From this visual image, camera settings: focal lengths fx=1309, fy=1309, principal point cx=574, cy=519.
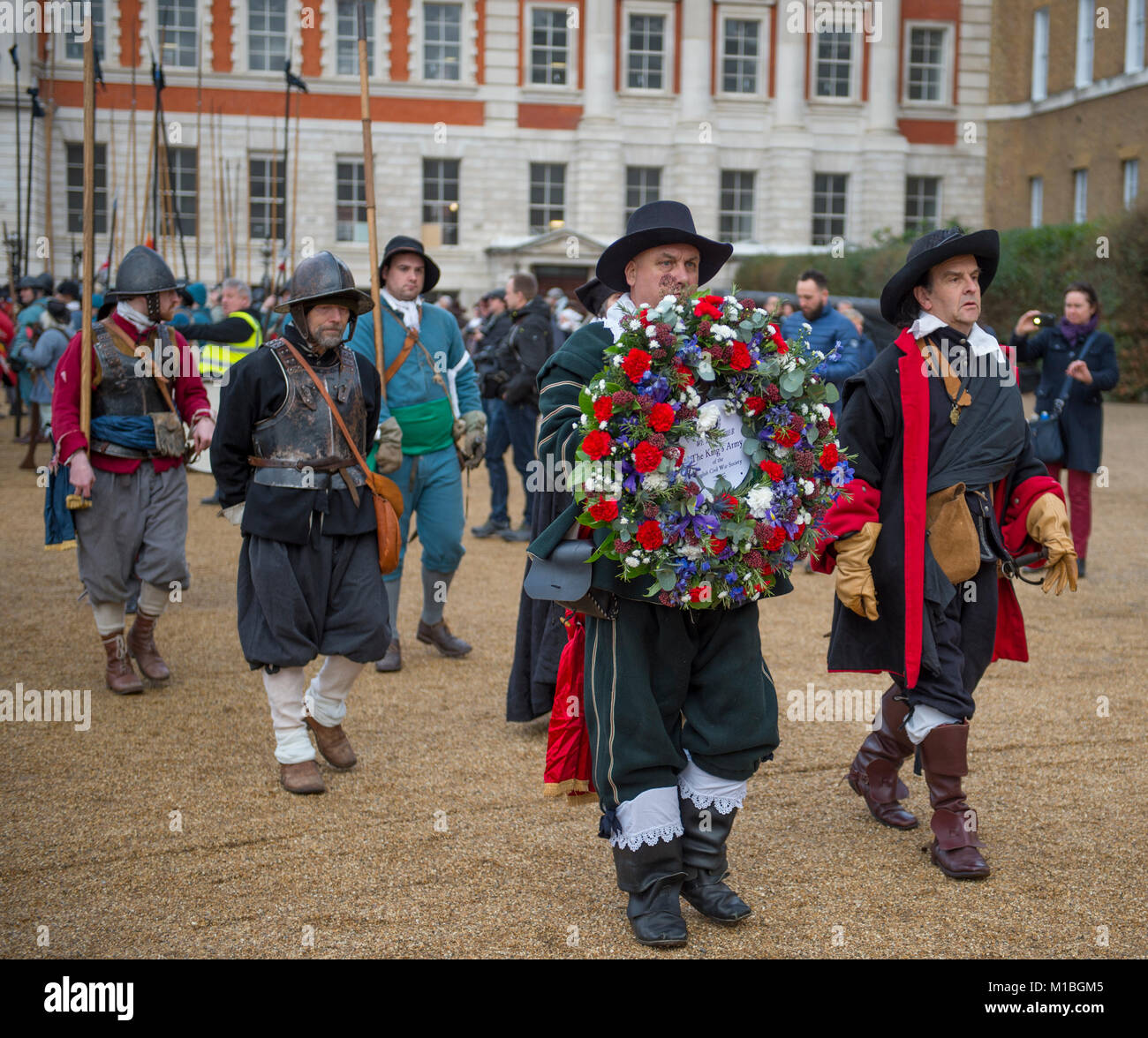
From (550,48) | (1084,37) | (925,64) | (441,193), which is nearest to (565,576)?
(441,193)

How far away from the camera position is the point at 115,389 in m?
6.17

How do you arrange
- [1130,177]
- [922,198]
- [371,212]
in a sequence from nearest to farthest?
[371,212]
[1130,177]
[922,198]

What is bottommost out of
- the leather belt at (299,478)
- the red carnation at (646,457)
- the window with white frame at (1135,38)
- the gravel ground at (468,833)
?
the gravel ground at (468,833)

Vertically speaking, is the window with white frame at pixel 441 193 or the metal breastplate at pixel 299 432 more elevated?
the window with white frame at pixel 441 193

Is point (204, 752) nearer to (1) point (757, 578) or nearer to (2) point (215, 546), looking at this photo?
(1) point (757, 578)

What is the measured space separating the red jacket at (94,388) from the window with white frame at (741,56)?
30687mm

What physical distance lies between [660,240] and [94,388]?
135 inches

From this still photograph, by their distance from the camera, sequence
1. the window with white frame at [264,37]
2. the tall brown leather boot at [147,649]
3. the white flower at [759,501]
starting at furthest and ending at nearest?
the window with white frame at [264,37] → the tall brown leather boot at [147,649] → the white flower at [759,501]

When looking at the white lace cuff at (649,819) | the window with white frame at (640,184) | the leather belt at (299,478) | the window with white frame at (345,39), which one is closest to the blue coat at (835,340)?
the leather belt at (299,478)

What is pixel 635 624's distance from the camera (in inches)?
144

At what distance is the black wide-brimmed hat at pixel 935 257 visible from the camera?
4246 millimetres

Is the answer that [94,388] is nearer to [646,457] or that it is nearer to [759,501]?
[646,457]

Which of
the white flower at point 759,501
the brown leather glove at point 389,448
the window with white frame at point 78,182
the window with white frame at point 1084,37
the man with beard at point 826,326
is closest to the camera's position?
the white flower at point 759,501

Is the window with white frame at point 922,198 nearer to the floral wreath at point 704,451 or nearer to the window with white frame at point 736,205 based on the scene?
the window with white frame at point 736,205
